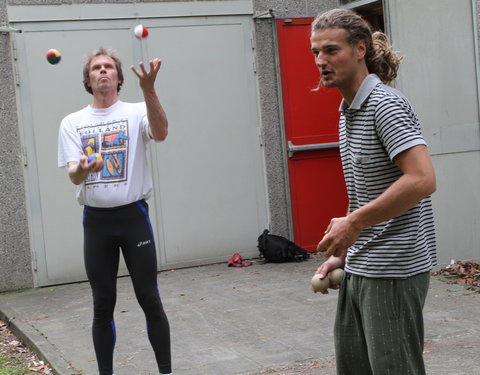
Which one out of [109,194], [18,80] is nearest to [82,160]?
[109,194]

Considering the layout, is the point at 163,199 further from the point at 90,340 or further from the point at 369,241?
the point at 369,241

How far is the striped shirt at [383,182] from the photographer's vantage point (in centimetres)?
264

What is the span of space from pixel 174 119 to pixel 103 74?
13.2 feet

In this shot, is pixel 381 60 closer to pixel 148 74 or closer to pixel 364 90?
pixel 364 90

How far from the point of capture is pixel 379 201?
2.53 meters

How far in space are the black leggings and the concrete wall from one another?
373cm

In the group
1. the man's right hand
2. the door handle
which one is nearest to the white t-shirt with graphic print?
the man's right hand

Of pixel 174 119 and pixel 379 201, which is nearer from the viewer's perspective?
pixel 379 201

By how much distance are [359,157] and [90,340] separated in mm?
3750

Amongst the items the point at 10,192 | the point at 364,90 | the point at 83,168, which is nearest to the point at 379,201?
the point at 364,90

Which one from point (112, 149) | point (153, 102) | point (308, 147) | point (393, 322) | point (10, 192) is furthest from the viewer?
point (308, 147)

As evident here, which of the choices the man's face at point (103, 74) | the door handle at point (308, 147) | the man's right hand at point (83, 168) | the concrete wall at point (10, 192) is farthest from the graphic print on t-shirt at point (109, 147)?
the door handle at point (308, 147)

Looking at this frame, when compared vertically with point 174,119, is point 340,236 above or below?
below

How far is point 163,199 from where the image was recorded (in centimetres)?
855
